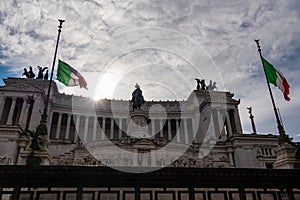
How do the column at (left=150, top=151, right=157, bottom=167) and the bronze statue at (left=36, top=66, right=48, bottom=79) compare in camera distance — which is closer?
the column at (left=150, top=151, right=157, bottom=167)

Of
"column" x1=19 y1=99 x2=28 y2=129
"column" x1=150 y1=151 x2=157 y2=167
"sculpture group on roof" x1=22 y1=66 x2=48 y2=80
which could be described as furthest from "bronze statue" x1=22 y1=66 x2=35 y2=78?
"column" x1=150 y1=151 x2=157 y2=167

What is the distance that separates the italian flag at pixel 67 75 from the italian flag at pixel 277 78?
60.0ft

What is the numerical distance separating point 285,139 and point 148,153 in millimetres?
20313

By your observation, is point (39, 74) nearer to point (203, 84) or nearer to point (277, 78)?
point (203, 84)

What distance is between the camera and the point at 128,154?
3550 centimetres

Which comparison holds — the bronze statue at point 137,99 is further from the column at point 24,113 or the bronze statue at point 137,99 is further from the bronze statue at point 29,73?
the bronze statue at point 29,73

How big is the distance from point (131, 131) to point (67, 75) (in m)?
24.5

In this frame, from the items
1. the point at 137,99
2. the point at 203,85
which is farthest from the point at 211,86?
the point at 137,99

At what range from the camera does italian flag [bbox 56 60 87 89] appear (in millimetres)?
22406

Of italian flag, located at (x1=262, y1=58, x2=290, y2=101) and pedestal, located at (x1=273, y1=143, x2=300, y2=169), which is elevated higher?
italian flag, located at (x1=262, y1=58, x2=290, y2=101)

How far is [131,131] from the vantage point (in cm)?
4538

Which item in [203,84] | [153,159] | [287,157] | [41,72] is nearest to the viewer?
[287,157]

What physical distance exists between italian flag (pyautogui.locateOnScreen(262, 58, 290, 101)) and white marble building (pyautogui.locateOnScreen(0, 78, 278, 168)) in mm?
15361

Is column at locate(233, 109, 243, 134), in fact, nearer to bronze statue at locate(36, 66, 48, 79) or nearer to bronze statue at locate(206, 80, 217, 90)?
bronze statue at locate(206, 80, 217, 90)
